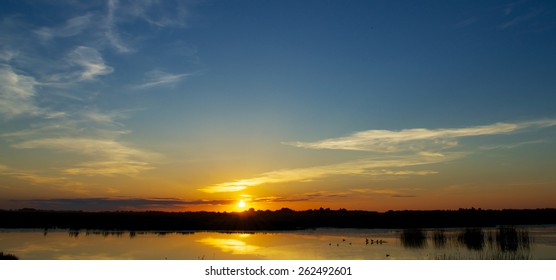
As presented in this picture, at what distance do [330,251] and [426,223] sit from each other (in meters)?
37.7

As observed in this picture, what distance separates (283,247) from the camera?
133 feet

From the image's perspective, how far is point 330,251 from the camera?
3709 centimetres

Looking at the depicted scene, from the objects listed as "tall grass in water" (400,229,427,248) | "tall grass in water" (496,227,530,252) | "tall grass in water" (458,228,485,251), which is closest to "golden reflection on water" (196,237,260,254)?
→ "tall grass in water" (400,229,427,248)

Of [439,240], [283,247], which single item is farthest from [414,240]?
[283,247]

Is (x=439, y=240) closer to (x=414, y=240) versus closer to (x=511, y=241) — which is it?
(x=414, y=240)

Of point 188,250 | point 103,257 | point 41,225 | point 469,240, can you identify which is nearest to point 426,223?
point 469,240

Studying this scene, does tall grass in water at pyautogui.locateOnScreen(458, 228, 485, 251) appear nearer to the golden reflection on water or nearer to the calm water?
the calm water

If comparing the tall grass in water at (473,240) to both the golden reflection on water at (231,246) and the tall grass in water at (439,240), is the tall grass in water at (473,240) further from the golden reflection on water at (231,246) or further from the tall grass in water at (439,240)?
the golden reflection on water at (231,246)

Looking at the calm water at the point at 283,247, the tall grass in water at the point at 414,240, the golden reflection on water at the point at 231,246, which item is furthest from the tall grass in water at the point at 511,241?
the golden reflection on water at the point at 231,246

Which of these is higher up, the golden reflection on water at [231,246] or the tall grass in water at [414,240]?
the tall grass in water at [414,240]

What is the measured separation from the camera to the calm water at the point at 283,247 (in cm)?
3466

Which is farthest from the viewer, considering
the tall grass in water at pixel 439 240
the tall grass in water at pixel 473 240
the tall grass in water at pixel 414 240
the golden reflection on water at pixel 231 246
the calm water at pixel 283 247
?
the tall grass in water at pixel 439 240

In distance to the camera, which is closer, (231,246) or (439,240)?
(231,246)
